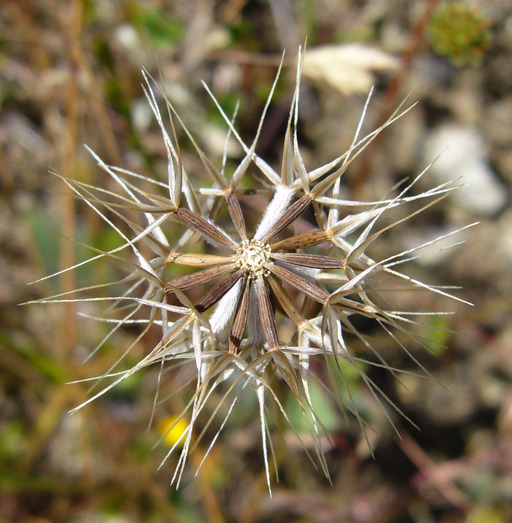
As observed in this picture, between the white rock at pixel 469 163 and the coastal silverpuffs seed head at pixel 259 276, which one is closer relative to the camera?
the coastal silverpuffs seed head at pixel 259 276

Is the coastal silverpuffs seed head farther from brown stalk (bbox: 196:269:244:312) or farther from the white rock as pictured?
the white rock

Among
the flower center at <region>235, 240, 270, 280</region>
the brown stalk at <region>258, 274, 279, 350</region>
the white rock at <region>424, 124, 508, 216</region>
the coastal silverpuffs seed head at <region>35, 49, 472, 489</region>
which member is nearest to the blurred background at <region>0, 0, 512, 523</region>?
the white rock at <region>424, 124, 508, 216</region>

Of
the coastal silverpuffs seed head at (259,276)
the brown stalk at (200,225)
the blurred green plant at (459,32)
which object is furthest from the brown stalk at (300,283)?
the blurred green plant at (459,32)

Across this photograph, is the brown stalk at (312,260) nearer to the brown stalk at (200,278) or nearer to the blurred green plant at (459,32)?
the brown stalk at (200,278)

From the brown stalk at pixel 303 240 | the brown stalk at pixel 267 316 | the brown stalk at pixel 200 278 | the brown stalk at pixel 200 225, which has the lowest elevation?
the brown stalk at pixel 267 316

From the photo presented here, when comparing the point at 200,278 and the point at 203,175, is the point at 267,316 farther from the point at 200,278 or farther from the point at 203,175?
the point at 203,175

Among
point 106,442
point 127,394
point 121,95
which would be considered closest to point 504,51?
point 121,95

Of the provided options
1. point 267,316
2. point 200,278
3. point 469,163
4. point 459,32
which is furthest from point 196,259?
point 469,163
